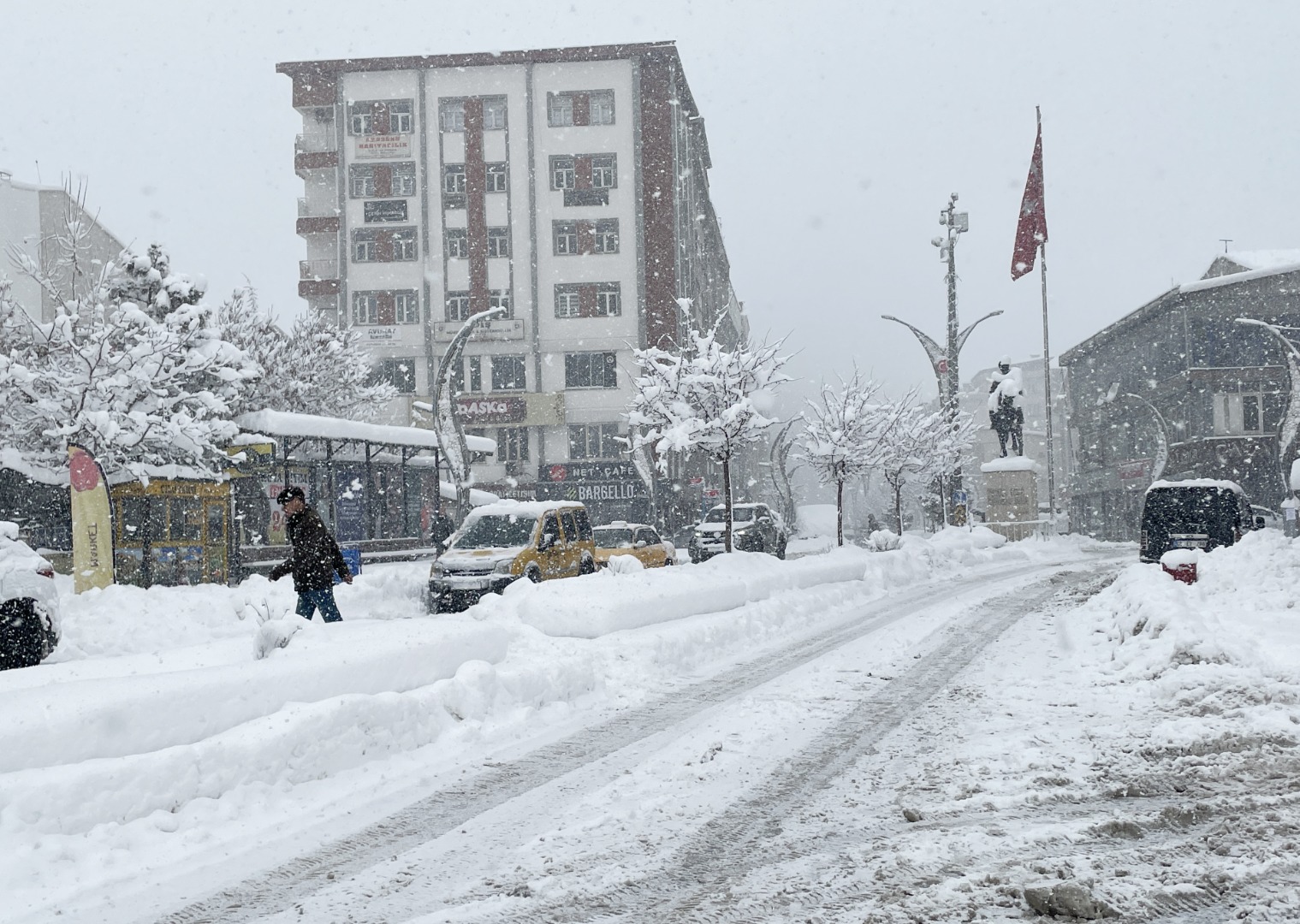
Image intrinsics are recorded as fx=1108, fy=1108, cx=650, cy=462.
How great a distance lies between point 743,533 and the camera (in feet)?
102

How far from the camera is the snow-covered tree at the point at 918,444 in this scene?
39031 millimetres

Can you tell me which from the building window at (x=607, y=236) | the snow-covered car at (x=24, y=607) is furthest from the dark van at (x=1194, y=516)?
the building window at (x=607, y=236)

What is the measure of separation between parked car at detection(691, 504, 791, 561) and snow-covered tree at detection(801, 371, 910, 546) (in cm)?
193

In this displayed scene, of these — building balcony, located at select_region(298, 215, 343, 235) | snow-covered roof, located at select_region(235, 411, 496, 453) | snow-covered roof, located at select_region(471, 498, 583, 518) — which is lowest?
snow-covered roof, located at select_region(471, 498, 583, 518)

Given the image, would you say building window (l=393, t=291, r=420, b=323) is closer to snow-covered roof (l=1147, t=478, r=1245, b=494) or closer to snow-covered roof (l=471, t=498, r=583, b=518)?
snow-covered roof (l=471, t=498, r=583, b=518)

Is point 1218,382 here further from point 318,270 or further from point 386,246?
point 318,270


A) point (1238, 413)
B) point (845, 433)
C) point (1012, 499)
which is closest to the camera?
point (845, 433)

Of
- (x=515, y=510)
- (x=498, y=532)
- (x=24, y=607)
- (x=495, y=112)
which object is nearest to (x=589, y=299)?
(x=495, y=112)

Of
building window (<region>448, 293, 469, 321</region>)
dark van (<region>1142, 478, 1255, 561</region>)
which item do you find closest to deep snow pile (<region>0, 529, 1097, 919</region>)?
dark van (<region>1142, 478, 1255, 561</region>)

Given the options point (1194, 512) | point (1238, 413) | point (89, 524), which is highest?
point (1238, 413)

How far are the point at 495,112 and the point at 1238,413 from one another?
3545cm

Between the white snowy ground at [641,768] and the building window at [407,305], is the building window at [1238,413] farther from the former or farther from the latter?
the white snowy ground at [641,768]

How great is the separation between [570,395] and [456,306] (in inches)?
251

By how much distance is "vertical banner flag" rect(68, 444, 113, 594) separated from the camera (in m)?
16.5
